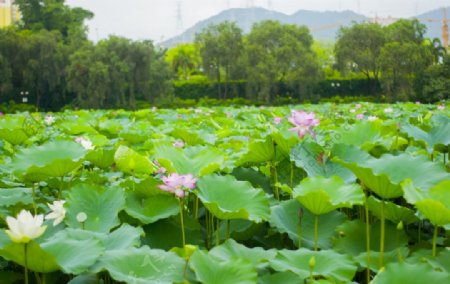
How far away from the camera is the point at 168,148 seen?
1161 mm

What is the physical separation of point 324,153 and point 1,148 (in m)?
1.50

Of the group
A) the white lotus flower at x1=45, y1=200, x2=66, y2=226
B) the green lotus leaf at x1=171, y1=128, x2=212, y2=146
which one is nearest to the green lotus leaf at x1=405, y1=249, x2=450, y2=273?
the white lotus flower at x1=45, y1=200, x2=66, y2=226

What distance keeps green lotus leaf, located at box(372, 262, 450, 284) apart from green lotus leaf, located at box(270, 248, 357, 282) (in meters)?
0.07

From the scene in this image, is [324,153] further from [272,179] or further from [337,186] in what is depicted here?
[337,186]

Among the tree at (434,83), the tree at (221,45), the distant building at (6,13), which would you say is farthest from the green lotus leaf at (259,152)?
the distant building at (6,13)

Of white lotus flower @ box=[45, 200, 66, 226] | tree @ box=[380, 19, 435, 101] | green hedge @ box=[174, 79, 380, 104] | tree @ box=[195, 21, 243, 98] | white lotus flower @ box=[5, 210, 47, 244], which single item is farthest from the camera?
green hedge @ box=[174, 79, 380, 104]

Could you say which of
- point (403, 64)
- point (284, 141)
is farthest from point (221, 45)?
point (284, 141)

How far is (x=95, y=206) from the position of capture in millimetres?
994

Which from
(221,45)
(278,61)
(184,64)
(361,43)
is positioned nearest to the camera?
(278,61)

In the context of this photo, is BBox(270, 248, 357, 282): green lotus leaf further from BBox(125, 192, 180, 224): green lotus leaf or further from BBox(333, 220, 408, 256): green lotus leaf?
BBox(125, 192, 180, 224): green lotus leaf

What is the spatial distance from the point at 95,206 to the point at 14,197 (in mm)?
212

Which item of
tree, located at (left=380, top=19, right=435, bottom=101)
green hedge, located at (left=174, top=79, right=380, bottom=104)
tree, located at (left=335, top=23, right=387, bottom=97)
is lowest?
green hedge, located at (left=174, top=79, right=380, bottom=104)

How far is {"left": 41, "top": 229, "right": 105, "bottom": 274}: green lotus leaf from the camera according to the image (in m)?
0.72

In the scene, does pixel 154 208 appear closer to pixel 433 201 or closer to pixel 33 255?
pixel 33 255
